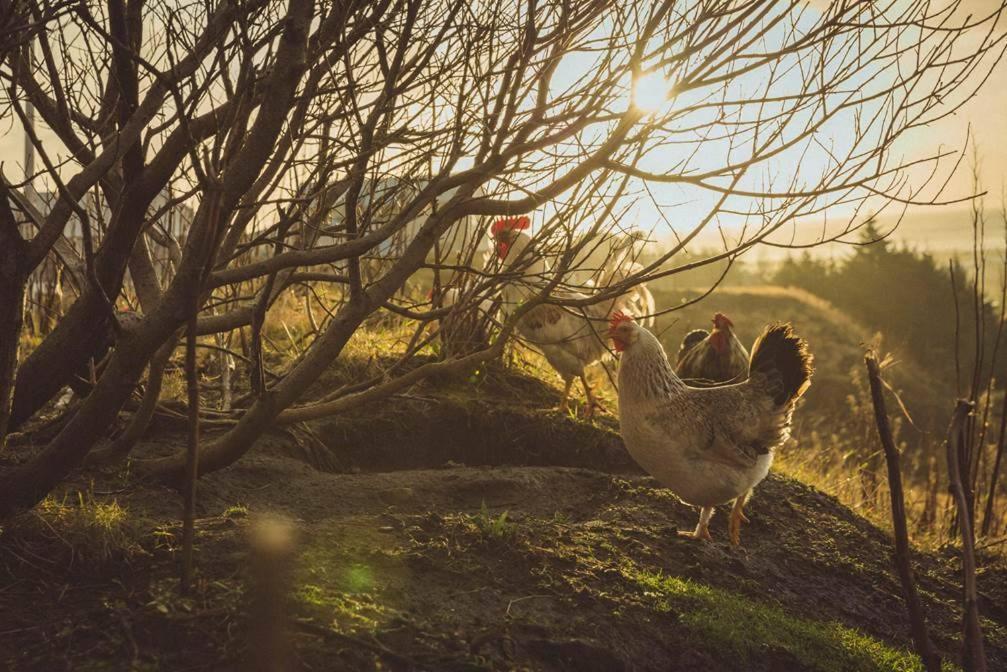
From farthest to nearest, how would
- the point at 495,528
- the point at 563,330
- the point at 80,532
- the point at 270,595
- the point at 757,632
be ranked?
the point at 563,330 < the point at 495,528 < the point at 757,632 < the point at 80,532 < the point at 270,595

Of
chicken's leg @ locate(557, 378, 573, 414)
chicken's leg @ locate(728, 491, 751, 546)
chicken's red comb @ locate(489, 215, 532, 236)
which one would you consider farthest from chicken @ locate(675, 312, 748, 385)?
chicken's red comb @ locate(489, 215, 532, 236)

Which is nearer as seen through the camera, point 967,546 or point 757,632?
point 967,546

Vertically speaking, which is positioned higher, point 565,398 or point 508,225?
point 508,225

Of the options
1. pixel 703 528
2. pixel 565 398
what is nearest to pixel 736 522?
pixel 703 528

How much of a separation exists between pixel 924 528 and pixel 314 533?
6116 mm

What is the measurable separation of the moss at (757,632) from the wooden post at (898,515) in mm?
703

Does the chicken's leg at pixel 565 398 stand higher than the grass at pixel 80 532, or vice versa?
the chicken's leg at pixel 565 398

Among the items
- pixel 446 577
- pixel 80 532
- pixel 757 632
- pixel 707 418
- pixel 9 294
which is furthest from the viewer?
pixel 707 418

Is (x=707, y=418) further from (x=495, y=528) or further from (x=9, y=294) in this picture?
(x=9, y=294)

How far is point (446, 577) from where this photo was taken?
9.46 feet

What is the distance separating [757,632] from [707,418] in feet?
4.11

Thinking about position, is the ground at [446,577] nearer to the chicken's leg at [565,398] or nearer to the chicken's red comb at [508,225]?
the chicken's leg at [565,398]

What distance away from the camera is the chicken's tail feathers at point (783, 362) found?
14.1 feet

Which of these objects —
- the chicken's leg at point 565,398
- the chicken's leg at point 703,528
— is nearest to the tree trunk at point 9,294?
the chicken's leg at point 703,528
